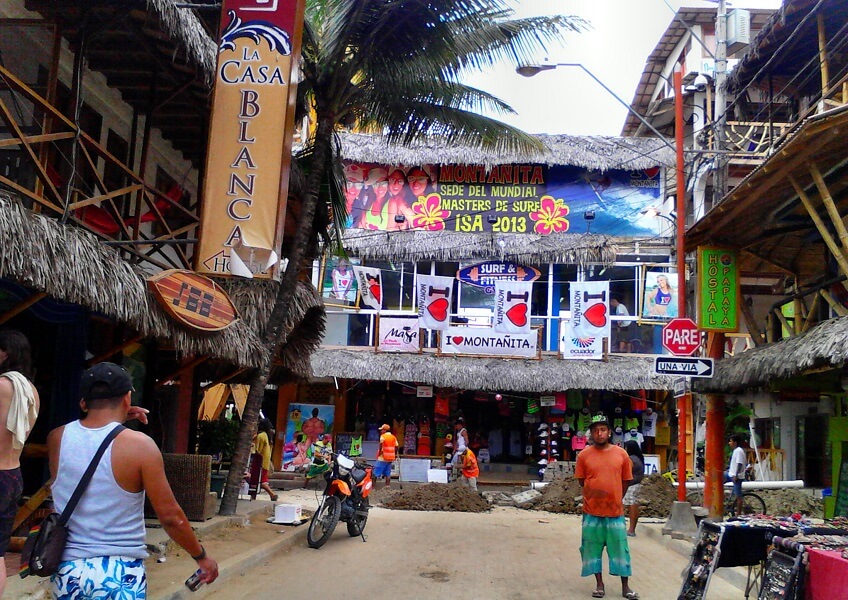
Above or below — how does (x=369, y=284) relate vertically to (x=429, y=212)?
below

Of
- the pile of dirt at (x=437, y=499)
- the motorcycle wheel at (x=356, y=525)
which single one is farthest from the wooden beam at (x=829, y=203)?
the pile of dirt at (x=437, y=499)

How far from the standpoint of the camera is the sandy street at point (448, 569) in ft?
27.9

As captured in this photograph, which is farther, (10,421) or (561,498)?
(561,498)

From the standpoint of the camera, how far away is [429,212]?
997 inches

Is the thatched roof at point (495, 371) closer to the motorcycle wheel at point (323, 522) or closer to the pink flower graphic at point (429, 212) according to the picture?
the pink flower graphic at point (429, 212)

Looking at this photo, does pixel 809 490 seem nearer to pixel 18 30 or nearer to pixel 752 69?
pixel 752 69

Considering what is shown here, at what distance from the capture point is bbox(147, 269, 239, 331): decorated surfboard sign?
871 cm

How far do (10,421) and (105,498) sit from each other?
125 cm

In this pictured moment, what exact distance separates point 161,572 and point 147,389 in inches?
210

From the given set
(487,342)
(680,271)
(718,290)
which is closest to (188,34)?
(718,290)

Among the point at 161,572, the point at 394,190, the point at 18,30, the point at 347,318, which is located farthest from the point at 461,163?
the point at 161,572

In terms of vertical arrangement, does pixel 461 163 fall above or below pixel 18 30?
above

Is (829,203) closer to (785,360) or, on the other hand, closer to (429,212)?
(785,360)

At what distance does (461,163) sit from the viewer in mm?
24906
